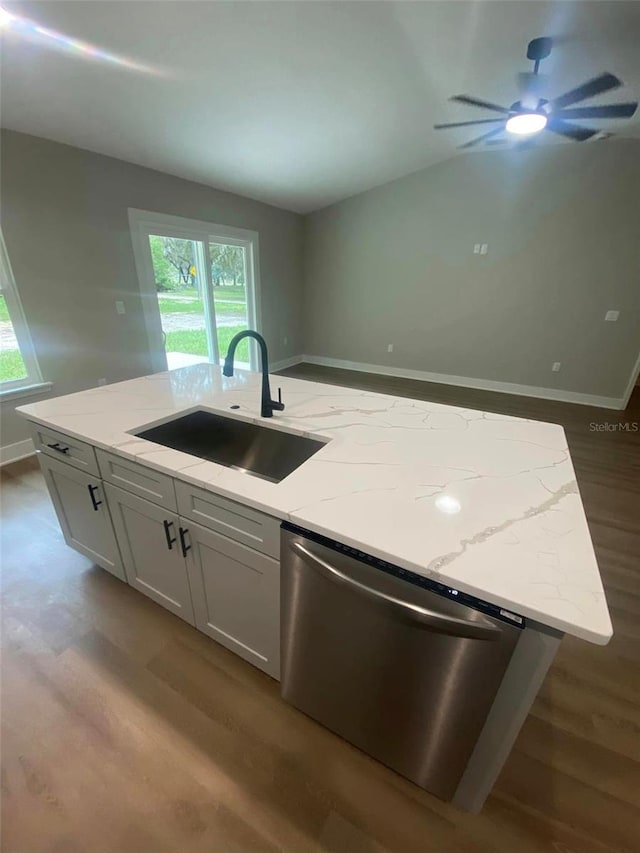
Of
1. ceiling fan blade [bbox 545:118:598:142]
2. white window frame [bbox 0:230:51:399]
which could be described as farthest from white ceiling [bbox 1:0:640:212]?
white window frame [bbox 0:230:51:399]

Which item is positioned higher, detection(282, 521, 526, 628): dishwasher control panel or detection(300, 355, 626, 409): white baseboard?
detection(282, 521, 526, 628): dishwasher control panel

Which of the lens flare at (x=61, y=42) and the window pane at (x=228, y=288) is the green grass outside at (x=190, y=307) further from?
the lens flare at (x=61, y=42)

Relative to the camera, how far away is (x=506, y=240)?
4.54m

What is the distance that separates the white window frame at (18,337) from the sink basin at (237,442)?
2.27m

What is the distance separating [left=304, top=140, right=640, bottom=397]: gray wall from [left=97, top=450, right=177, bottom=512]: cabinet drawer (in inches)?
194

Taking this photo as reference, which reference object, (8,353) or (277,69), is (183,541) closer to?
(8,353)

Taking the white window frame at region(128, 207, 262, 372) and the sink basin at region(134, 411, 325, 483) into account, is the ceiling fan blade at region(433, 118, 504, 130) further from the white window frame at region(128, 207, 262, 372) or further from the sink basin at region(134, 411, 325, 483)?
the sink basin at region(134, 411, 325, 483)

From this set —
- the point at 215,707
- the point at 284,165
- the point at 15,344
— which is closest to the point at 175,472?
the point at 215,707

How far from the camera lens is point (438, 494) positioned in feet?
3.44

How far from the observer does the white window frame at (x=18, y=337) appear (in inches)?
107

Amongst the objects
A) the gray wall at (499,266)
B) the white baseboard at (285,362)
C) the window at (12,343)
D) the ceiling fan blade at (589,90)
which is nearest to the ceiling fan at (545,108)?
the ceiling fan blade at (589,90)

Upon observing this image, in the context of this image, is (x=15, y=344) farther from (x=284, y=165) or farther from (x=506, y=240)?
(x=506, y=240)

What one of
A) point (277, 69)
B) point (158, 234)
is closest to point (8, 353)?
point (158, 234)

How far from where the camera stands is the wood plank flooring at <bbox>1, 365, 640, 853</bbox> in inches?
41.5
